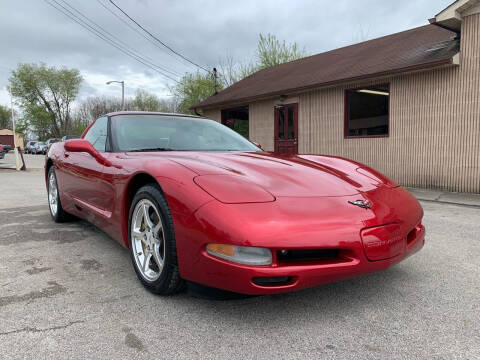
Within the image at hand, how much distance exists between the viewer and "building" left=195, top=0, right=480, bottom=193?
7.15 m

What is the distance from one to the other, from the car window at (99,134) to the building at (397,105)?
6.78 meters

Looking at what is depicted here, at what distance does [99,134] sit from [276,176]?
2014 mm

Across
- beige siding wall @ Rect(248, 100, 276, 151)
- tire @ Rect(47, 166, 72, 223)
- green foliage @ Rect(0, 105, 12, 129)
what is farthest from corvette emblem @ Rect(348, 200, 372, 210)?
green foliage @ Rect(0, 105, 12, 129)

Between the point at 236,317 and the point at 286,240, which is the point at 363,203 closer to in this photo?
the point at 286,240

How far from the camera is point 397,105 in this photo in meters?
Answer: 8.28

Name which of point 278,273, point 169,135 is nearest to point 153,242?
point 278,273

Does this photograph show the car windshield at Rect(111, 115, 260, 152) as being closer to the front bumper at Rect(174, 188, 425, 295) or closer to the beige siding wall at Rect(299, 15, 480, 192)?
the front bumper at Rect(174, 188, 425, 295)

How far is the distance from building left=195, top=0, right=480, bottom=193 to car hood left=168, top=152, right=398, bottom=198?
235 inches

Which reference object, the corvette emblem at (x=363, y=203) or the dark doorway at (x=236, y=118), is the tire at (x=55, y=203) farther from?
the dark doorway at (x=236, y=118)

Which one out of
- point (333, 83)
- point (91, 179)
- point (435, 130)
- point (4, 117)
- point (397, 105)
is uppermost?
point (4, 117)

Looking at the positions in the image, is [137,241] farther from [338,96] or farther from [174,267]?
[338,96]

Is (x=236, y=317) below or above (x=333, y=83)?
below

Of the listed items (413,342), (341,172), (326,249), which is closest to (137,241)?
(326,249)

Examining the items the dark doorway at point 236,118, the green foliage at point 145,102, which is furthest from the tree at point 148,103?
the dark doorway at point 236,118
